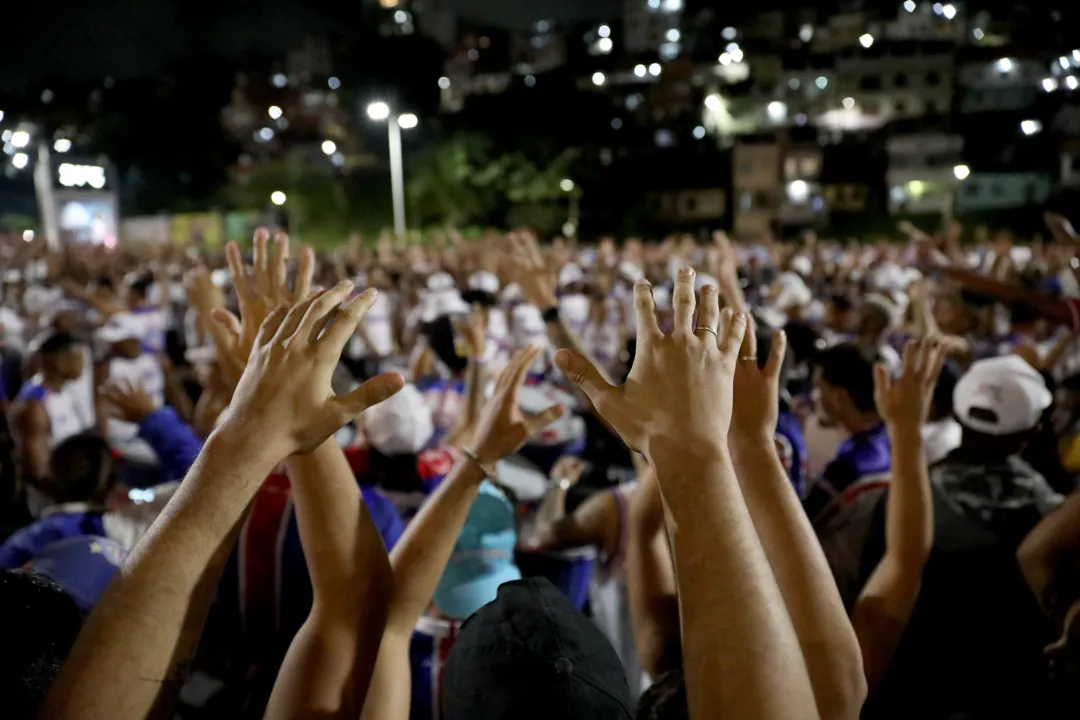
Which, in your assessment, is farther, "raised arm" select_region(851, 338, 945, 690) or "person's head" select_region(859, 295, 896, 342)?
"person's head" select_region(859, 295, 896, 342)

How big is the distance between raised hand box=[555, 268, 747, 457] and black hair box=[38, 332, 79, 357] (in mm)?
5129

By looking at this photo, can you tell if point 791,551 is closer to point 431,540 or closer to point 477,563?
point 431,540

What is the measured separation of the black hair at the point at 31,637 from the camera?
1.19 meters

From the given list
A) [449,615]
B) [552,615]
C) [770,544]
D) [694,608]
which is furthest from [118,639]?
[449,615]

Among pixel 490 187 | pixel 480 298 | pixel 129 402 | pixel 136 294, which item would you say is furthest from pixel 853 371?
pixel 490 187

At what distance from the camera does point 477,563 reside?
8.63 ft

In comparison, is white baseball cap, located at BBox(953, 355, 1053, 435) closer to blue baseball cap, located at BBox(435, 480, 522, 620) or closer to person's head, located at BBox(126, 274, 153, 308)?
blue baseball cap, located at BBox(435, 480, 522, 620)

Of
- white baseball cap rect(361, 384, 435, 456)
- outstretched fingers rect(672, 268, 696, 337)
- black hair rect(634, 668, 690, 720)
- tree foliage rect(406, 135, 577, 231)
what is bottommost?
black hair rect(634, 668, 690, 720)

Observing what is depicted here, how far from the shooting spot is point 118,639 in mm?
1148

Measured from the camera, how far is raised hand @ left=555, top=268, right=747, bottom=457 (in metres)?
1.31

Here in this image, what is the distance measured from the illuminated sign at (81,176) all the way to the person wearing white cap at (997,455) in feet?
126

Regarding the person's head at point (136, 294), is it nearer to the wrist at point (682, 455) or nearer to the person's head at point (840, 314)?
the person's head at point (840, 314)

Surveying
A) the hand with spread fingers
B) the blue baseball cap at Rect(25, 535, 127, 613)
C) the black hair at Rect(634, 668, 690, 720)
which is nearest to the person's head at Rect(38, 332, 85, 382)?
the blue baseball cap at Rect(25, 535, 127, 613)

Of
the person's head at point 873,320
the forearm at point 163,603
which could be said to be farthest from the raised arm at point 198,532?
the person's head at point 873,320
